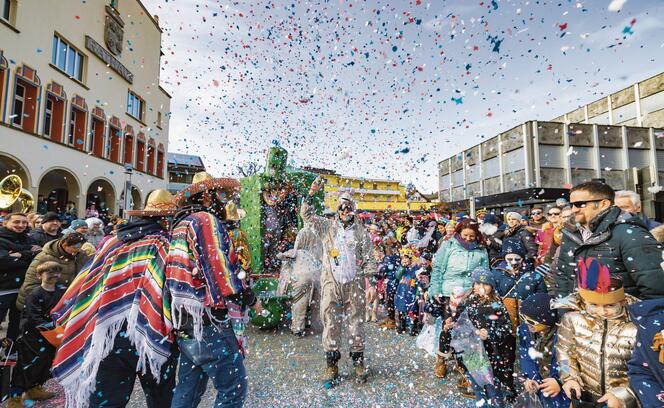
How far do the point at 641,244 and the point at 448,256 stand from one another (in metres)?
1.96

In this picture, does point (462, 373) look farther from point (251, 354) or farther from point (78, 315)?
point (78, 315)

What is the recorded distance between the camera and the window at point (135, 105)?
1891 cm

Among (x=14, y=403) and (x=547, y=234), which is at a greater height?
(x=547, y=234)

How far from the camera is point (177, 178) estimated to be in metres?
33.5

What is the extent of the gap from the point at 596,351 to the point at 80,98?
746 inches

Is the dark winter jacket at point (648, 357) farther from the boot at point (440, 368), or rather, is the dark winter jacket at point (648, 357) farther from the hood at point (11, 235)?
the hood at point (11, 235)

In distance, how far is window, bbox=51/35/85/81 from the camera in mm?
13206

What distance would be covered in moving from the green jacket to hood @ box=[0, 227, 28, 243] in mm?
615

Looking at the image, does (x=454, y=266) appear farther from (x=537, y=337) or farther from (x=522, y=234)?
(x=522, y=234)

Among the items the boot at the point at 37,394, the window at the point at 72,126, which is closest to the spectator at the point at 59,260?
the boot at the point at 37,394

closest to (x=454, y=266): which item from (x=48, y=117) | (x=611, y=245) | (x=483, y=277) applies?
(x=483, y=277)

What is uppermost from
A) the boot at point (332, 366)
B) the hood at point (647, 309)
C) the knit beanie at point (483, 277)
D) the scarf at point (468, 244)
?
the scarf at point (468, 244)

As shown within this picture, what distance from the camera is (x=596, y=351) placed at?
2.06m

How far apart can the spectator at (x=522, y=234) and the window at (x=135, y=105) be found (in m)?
20.5
